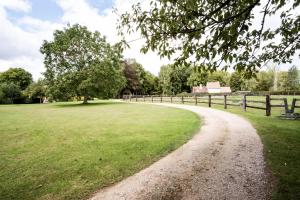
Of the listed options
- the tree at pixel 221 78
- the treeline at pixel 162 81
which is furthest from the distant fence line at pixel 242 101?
the tree at pixel 221 78

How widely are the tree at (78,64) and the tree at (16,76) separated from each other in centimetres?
4931

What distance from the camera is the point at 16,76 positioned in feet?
241

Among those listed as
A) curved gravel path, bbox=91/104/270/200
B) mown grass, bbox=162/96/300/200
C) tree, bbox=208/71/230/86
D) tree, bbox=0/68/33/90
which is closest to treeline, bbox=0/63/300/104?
tree, bbox=0/68/33/90

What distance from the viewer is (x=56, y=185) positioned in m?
4.31

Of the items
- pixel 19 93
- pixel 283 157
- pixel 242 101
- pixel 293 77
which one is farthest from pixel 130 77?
pixel 283 157

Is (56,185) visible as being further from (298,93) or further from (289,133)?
(298,93)

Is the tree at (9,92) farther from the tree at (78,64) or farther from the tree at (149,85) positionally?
the tree at (149,85)

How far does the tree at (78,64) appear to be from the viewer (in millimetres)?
30656

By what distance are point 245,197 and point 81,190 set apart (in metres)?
2.94

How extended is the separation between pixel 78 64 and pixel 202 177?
102ft

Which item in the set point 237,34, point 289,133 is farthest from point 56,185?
point 289,133

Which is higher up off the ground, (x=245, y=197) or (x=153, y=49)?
(x=153, y=49)

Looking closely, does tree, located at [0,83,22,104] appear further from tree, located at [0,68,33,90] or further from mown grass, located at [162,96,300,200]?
mown grass, located at [162,96,300,200]

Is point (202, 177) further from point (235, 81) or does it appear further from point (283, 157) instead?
point (235, 81)
